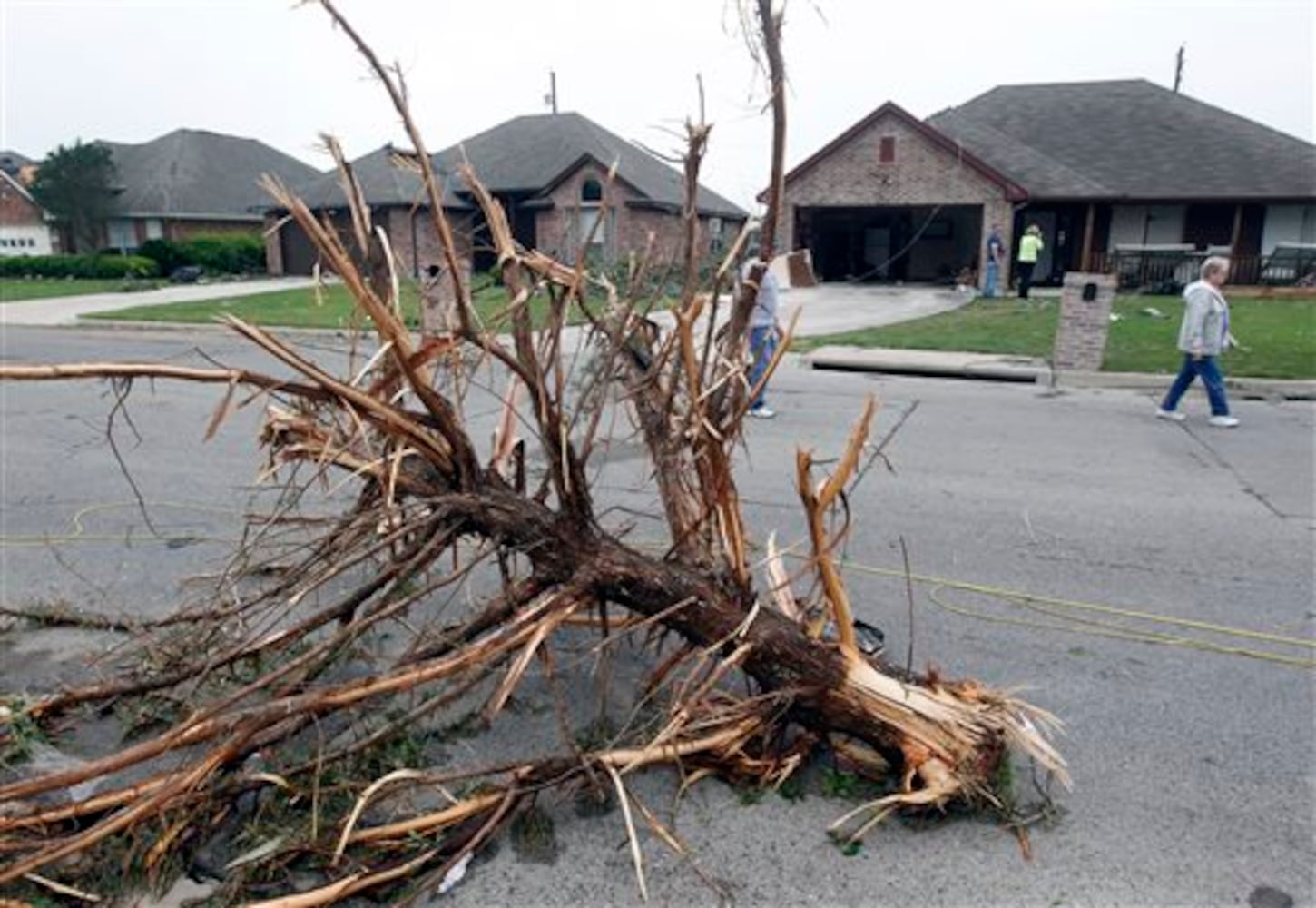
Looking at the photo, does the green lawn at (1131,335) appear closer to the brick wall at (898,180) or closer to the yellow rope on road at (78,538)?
the brick wall at (898,180)

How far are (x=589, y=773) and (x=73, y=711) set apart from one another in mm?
1991

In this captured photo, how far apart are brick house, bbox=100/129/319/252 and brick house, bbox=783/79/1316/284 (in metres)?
22.6

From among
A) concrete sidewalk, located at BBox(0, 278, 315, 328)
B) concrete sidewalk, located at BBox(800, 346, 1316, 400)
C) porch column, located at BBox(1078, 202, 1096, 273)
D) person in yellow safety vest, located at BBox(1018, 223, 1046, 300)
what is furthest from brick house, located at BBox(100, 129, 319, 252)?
concrete sidewalk, located at BBox(800, 346, 1316, 400)

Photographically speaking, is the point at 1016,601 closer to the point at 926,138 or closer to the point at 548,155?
the point at 926,138

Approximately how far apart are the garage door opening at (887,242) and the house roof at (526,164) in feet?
9.02

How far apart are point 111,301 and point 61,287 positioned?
6521mm

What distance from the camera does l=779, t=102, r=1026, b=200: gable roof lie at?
22.7m

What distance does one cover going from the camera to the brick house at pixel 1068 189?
23.2 m

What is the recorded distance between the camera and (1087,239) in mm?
24203

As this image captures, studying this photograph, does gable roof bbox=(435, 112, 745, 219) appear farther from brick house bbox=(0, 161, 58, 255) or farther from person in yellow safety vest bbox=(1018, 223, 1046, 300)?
brick house bbox=(0, 161, 58, 255)

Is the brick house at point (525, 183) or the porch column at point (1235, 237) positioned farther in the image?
the brick house at point (525, 183)

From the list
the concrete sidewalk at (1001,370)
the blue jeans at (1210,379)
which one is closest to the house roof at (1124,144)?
the concrete sidewalk at (1001,370)

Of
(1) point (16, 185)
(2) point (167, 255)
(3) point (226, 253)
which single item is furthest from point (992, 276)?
(1) point (16, 185)

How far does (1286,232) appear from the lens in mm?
23797
